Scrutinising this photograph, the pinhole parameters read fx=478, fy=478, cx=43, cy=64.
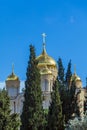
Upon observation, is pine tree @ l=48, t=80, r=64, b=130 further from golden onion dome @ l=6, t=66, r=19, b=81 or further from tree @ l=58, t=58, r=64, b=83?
golden onion dome @ l=6, t=66, r=19, b=81

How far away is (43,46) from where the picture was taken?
A: 71.3 metres

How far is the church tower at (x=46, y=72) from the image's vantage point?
64188 millimetres

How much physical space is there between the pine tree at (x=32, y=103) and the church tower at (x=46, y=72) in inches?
883

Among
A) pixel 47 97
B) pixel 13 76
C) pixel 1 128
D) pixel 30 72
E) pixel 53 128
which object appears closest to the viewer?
pixel 1 128

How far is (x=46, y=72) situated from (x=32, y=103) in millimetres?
27175

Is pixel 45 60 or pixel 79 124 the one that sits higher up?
pixel 45 60

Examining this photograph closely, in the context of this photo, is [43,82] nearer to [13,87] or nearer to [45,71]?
[45,71]

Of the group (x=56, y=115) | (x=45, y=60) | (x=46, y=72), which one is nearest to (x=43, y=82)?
(x=46, y=72)

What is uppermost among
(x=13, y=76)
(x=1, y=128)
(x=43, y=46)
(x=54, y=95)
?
(x=43, y=46)

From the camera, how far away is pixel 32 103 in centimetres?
3888

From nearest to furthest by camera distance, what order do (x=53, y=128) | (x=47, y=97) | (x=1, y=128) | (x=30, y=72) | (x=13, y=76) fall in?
(x=1, y=128), (x=53, y=128), (x=30, y=72), (x=47, y=97), (x=13, y=76)

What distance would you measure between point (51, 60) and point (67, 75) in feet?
74.9

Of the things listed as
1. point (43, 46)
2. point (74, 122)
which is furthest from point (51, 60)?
point (74, 122)

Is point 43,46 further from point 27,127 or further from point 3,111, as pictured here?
point 3,111
